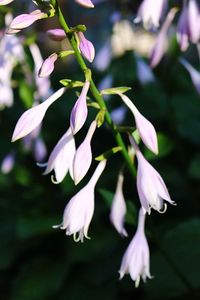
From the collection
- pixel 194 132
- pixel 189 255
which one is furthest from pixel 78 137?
pixel 189 255

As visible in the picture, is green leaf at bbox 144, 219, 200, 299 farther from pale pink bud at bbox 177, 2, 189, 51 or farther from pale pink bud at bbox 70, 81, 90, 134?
pale pink bud at bbox 70, 81, 90, 134

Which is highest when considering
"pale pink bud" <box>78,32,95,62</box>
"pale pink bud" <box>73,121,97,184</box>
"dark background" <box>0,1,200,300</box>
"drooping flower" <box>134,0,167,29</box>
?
"pale pink bud" <box>78,32,95,62</box>

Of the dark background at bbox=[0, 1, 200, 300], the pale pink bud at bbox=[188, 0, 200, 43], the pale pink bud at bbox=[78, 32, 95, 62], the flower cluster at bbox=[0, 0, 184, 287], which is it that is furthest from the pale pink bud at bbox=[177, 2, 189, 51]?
the pale pink bud at bbox=[78, 32, 95, 62]

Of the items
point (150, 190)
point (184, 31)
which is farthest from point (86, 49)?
point (184, 31)

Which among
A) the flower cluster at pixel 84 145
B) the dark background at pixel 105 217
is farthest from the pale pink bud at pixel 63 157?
the dark background at pixel 105 217

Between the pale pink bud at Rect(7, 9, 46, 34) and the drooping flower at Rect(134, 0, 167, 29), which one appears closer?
the pale pink bud at Rect(7, 9, 46, 34)

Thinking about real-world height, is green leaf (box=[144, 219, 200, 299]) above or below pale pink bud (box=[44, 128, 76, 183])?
below

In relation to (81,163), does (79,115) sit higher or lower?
higher

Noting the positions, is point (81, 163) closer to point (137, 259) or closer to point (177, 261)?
point (137, 259)
